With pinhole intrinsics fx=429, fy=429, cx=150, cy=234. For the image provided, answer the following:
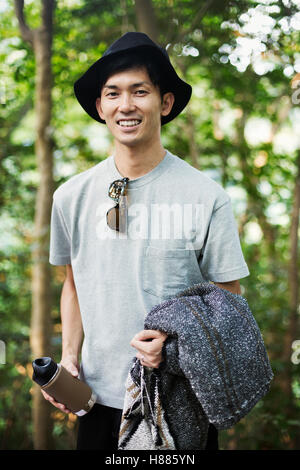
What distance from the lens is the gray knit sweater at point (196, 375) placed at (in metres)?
1.11

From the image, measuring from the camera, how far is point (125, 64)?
1.38 m

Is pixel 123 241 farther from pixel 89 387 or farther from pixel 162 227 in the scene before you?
pixel 89 387

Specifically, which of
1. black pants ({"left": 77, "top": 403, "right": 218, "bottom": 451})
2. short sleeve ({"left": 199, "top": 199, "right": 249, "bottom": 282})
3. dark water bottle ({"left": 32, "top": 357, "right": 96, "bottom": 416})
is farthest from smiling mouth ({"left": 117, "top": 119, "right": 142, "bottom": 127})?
black pants ({"left": 77, "top": 403, "right": 218, "bottom": 451})

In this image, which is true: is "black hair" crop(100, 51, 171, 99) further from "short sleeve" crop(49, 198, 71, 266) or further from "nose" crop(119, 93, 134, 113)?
"short sleeve" crop(49, 198, 71, 266)

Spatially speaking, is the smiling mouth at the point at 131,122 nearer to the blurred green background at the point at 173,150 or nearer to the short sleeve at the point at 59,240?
the short sleeve at the point at 59,240

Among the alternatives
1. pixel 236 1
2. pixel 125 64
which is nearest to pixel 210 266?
pixel 125 64

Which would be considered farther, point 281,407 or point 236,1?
point 281,407

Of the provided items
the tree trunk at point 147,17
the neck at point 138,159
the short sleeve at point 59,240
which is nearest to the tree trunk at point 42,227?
the tree trunk at point 147,17

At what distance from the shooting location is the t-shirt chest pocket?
1398mm

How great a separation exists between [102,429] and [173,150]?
268 centimetres

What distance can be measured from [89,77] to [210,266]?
30.3 inches

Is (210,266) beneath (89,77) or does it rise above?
beneath

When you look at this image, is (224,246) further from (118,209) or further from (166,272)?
(118,209)
